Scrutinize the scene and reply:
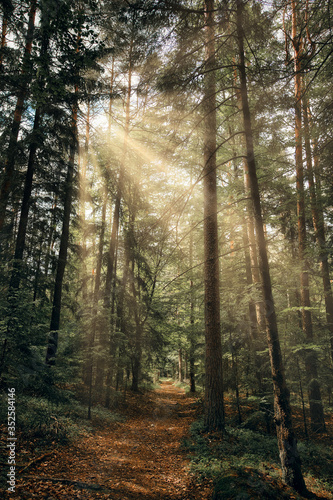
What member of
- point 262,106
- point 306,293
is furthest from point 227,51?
point 306,293

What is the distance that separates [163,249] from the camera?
26.9 feet

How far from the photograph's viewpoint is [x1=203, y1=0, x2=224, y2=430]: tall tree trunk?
636cm

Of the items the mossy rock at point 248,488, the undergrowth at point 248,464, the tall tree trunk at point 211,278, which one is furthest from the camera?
the tall tree trunk at point 211,278

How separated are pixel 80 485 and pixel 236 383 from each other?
5.94 meters

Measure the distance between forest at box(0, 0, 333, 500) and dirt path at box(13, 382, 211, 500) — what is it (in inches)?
1.9

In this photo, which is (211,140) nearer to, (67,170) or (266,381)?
(67,170)

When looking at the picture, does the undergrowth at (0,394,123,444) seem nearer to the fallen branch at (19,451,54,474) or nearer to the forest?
the forest

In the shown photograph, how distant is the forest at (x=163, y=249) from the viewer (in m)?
4.74

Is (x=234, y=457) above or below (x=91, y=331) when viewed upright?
below

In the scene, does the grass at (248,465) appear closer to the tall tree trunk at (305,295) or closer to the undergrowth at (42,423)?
the tall tree trunk at (305,295)

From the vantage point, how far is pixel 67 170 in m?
11.5

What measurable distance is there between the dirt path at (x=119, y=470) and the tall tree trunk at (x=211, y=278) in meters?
1.43

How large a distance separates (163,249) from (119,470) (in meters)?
5.81

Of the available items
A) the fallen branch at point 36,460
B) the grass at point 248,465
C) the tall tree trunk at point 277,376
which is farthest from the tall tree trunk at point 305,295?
the fallen branch at point 36,460
